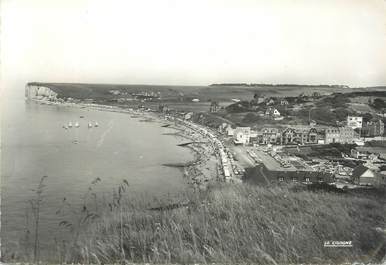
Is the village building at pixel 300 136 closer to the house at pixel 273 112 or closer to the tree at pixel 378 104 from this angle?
the house at pixel 273 112

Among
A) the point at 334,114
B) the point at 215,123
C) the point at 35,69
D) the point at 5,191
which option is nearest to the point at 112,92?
the point at 35,69

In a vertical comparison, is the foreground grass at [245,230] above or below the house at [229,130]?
below

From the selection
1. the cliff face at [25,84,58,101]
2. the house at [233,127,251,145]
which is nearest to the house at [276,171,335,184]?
the house at [233,127,251,145]

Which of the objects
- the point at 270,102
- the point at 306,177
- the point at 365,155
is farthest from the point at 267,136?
the point at 365,155

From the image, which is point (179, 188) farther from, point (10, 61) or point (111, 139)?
point (10, 61)

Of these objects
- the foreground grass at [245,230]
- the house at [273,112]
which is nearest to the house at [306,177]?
the foreground grass at [245,230]

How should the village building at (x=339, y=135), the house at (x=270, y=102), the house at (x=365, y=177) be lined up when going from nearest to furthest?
the house at (x=365, y=177), the village building at (x=339, y=135), the house at (x=270, y=102)

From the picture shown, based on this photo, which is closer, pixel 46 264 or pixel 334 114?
pixel 46 264
